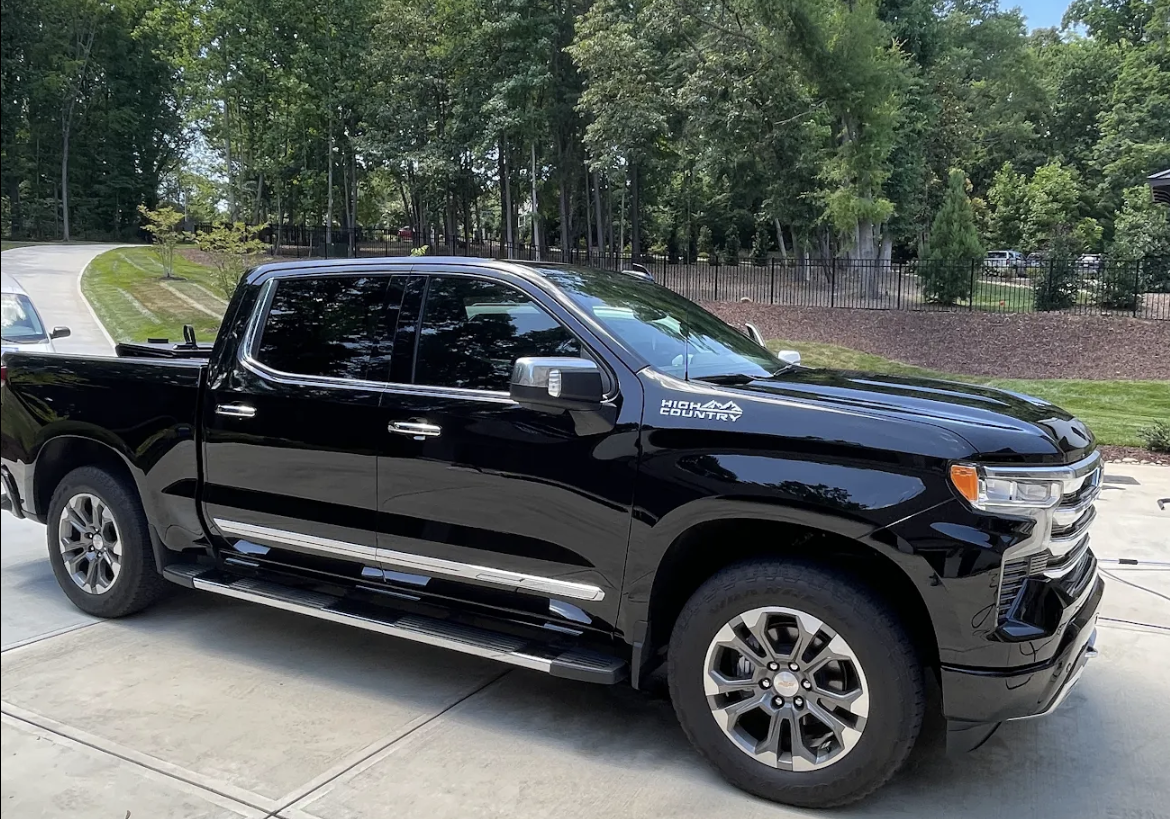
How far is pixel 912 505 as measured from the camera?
2.94 metres

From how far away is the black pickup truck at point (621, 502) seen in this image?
2975 mm

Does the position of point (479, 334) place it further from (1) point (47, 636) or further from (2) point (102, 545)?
(1) point (47, 636)

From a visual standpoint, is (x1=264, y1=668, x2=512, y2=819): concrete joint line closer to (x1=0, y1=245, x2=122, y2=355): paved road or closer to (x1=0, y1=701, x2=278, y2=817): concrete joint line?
(x1=0, y1=701, x2=278, y2=817): concrete joint line

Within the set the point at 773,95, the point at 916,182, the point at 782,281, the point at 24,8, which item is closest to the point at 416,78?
the point at 773,95

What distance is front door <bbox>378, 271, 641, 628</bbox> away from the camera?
11.4 feet

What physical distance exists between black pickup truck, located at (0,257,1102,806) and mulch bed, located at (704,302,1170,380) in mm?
12813

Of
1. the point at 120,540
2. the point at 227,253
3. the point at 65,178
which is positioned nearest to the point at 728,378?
the point at 120,540

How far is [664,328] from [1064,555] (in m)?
1.82

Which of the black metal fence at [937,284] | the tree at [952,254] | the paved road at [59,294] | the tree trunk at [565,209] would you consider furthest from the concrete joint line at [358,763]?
the tree trunk at [565,209]

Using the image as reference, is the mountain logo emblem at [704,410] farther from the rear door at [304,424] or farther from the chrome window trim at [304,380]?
the rear door at [304,424]

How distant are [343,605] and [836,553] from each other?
2.24 metres

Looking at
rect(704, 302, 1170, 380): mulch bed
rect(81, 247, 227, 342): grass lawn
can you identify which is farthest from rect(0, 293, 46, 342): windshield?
rect(704, 302, 1170, 380): mulch bed

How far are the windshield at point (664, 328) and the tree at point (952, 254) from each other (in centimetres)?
1843

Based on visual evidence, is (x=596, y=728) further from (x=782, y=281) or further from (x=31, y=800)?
(x=782, y=281)
